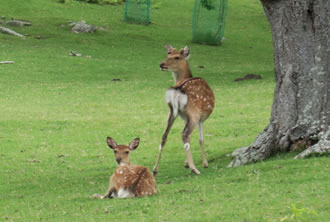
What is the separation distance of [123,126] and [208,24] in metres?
19.1

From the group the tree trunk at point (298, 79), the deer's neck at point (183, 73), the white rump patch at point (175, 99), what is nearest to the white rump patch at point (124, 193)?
the white rump patch at point (175, 99)

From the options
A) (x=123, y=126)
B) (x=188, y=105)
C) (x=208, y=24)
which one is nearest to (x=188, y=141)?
(x=188, y=105)

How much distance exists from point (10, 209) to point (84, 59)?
18806mm

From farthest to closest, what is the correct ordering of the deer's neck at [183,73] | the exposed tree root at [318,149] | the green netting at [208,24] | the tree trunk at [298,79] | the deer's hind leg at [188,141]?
1. the green netting at [208,24]
2. the deer's neck at [183,73]
3. the deer's hind leg at [188,141]
4. the tree trunk at [298,79]
5. the exposed tree root at [318,149]

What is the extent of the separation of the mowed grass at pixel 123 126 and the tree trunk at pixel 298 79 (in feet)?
1.17

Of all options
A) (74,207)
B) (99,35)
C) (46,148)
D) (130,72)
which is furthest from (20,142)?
(99,35)

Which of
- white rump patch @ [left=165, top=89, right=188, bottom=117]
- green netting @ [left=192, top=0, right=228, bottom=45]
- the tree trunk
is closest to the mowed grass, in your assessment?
the tree trunk

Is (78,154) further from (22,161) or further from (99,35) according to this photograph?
(99,35)

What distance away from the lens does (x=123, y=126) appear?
15680 millimetres

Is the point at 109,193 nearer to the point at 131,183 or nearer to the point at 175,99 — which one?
the point at 131,183

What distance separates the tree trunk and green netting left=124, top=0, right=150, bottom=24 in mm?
26768

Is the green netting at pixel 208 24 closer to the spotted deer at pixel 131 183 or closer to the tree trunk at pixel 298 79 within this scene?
the tree trunk at pixel 298 79

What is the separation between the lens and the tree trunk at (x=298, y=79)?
9820mm

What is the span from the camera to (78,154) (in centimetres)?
1294
